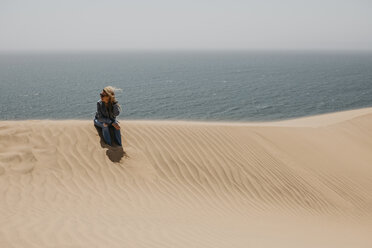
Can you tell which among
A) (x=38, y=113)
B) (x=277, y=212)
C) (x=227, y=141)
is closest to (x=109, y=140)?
(x=227, y=141)

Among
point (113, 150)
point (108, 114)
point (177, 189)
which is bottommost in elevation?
point (177, 189)

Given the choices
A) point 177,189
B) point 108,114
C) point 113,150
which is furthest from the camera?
point 108,114

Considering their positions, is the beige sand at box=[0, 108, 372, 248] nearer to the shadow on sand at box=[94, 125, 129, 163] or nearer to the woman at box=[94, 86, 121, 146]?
the shadow on sand at box=[94, 125, 129, 163]

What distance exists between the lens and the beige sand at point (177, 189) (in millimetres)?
3617

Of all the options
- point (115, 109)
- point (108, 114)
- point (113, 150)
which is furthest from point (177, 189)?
point (108, 114)

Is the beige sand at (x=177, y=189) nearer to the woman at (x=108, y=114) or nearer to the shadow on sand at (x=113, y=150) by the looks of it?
the shadow on sand at (x=113, y=150)

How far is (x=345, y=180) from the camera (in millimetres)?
7828

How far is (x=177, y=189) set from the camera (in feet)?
19.1

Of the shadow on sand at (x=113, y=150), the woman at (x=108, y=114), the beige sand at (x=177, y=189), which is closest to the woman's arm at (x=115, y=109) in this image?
the woman at (x=108, y=114)

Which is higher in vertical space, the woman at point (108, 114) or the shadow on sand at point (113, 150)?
the woman at point (108, 114)

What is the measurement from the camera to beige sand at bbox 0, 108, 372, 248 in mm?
3617

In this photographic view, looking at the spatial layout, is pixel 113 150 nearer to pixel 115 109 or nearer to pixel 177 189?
pixel 115 109

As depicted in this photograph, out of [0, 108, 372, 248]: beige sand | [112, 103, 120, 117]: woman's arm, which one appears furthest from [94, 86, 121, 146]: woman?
[0, 108, 372, 248]: beige sand

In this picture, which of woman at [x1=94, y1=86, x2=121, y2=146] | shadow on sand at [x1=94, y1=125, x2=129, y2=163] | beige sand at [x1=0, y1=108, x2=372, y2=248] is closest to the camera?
beige sand at [x1=0, y1=108, x2=372, y2=248]
